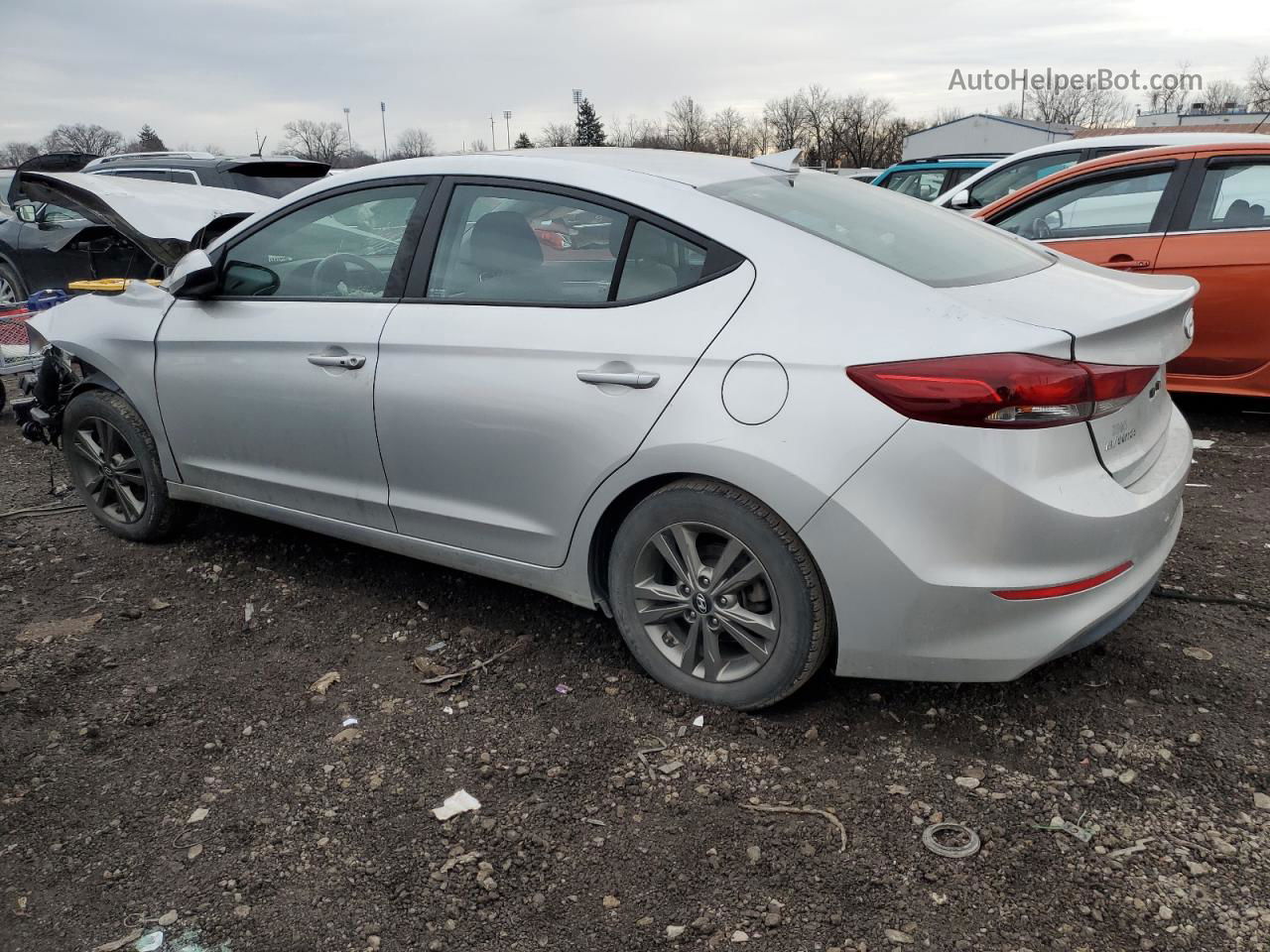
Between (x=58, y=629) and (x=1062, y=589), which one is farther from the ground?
(x=1062, y=589)

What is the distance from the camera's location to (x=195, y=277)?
3852mm

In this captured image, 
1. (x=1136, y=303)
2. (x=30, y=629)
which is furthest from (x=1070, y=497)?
(x=30, y=629)

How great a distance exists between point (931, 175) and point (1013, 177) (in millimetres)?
5668

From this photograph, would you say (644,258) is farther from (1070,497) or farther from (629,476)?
(1070,497)

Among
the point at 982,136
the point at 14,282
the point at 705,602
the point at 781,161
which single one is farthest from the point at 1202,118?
the point at 705,602

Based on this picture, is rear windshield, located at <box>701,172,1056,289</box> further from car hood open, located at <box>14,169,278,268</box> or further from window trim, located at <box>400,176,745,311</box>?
car hood open, located at <box>14,169,278,268</box>

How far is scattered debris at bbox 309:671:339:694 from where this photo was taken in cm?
330

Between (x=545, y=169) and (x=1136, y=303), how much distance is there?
5.94 feet

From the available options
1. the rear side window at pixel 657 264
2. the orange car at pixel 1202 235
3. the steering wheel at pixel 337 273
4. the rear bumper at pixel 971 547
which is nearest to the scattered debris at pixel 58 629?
the steering wheel at pixel 337 273

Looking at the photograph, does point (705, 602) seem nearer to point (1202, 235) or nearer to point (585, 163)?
point (585, 163)

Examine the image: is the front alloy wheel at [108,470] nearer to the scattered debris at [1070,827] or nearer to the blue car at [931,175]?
the scattered debris at [1070,827]

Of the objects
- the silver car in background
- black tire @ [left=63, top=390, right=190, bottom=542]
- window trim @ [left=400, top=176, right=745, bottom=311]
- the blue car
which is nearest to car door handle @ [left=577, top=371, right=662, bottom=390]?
the silver car in background

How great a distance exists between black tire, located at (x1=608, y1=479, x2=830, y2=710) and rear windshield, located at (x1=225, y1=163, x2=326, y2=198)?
7.87m

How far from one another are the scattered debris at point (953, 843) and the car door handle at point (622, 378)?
1.36 m
